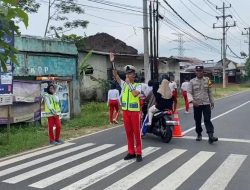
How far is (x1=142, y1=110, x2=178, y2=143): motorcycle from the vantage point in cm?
1041

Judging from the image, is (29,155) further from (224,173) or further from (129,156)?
(224,173)

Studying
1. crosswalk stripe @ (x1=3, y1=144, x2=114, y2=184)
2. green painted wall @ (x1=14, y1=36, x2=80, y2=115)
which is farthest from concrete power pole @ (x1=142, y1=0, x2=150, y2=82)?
crosswalk stripe @ (x1=3, y1=144, x2=114, y2=184)

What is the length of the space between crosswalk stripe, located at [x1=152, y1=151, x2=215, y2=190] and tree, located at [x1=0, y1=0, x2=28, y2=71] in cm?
356

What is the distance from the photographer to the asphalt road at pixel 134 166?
6555 mm

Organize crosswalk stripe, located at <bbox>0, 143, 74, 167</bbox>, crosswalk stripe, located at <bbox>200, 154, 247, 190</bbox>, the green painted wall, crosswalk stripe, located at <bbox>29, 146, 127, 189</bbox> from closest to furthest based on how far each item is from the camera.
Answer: crosswalk stripe, located at <bbox>200, 154, 247, 190</bbox>
crosswalk stripe, located at <bbox>29, 146, 127, 189</bbox>
crosswalk stripe, located at <bbox>0, 143, 74, 167</bbox>
the green painted wall

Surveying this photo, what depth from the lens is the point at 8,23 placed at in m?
3.22

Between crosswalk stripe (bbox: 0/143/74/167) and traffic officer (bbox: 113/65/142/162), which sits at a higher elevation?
traffic officer (bbox: 113/65/142/162)

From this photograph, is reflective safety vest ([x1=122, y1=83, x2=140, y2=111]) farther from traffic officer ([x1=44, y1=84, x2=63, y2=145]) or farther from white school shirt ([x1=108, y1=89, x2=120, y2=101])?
white school shirt ([x1=108, y1=89, x2=120, y2=101])

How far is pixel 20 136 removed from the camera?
12.2 meters

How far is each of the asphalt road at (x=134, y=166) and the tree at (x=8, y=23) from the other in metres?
3.37

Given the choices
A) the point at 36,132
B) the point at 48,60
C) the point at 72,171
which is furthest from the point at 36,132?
the point at 72,171

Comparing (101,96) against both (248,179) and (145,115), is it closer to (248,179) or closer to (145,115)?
(145,115)

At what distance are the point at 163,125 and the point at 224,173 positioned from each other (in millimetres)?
3655

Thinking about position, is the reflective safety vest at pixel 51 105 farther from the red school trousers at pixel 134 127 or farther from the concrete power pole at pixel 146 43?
the concrete power pole at pixel 146 43
